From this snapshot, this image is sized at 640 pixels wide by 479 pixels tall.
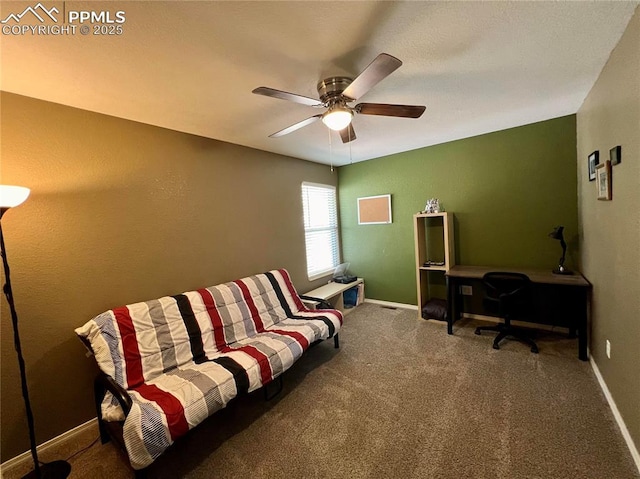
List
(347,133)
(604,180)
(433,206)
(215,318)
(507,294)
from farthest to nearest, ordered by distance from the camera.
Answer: (433,206)
(507,294)
(215,318)
(347,133)
(604,180)

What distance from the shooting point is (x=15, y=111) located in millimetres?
1716

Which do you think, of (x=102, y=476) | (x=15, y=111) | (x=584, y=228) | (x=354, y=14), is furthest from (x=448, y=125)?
(x=102, y=476)

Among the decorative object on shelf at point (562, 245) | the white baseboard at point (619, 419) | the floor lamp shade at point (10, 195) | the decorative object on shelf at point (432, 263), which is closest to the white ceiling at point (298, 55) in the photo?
the floor lamp shade at point (10, 195)

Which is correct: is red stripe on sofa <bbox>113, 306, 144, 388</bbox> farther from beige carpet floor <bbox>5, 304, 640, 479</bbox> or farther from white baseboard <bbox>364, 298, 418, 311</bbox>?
white baseboard <bbox>364, 298, 418, 311</bbox>

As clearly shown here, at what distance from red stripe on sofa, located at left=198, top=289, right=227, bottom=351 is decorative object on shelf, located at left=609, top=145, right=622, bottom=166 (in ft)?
10.2

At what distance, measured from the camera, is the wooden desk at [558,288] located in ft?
7.86

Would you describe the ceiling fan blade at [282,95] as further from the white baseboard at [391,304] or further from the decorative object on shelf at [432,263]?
the white baseboard at [391,304]

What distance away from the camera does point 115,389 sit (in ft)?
5.18

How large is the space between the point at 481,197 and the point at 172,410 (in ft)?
12.5

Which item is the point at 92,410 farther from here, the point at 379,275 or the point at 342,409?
the point at 379,275

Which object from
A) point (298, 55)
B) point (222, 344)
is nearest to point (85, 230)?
point (222, 344)

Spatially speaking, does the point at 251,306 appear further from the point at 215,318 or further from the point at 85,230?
the point at 85,230

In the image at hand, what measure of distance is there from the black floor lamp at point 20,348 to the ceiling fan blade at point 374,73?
6.19ft

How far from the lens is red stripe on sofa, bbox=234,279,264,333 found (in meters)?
2.65
